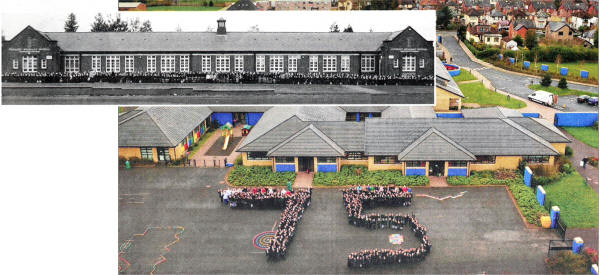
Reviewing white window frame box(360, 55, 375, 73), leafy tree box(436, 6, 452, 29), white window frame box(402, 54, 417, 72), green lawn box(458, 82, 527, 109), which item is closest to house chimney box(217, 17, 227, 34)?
white window frame box(360, 55, 375, 73)

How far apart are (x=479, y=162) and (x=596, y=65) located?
78.8 ft

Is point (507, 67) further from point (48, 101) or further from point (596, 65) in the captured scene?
point (48, 101)

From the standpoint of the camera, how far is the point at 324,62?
82.8 feet

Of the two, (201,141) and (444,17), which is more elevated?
(444,17)

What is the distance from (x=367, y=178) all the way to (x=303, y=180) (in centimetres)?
316

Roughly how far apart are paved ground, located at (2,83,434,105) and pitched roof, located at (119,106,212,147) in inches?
331

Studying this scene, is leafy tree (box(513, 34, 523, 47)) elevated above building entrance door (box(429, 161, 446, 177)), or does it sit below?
above

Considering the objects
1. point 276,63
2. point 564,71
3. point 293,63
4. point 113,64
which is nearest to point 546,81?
point 564,71

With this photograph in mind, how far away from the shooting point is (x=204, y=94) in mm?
24984

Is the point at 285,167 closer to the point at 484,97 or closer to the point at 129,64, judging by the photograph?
the point at 129,64

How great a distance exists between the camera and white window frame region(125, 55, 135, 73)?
25.0 meters

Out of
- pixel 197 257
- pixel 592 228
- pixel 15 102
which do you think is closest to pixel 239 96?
pixel 197 257

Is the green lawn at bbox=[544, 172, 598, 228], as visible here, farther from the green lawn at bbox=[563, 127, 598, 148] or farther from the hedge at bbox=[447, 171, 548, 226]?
the green lawn at bbox=[563, 127, 598, 148]

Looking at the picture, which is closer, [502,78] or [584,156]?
[584,156]
